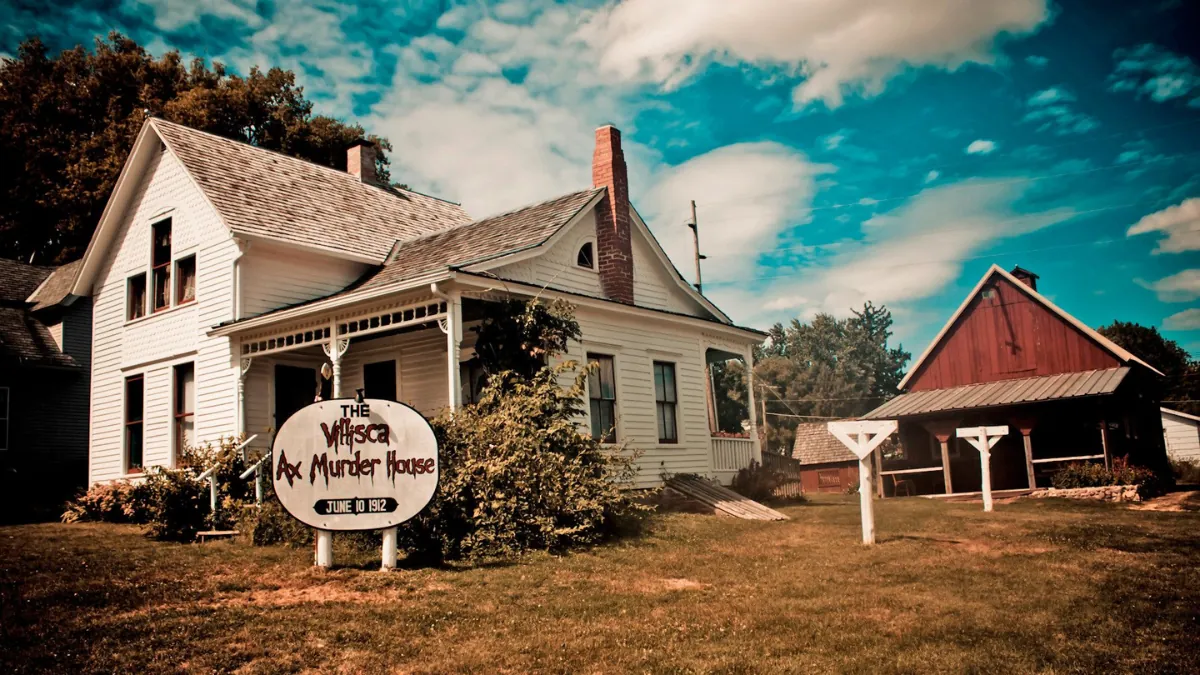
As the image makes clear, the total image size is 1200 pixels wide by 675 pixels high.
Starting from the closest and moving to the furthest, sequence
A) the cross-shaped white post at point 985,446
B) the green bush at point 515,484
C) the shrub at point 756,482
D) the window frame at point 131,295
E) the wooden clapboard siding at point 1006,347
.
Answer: the green bush at point 515,484 → the cross-shaped white post at point 985,446 → the shrub at point 756,482 → the window frame at point 131,295 → the wooden clapboard siding at point 1006,347

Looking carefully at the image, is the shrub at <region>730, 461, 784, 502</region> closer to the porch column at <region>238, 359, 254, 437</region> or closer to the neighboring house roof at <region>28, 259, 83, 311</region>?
the porch column at <region>238, 359, 254, 437</region>

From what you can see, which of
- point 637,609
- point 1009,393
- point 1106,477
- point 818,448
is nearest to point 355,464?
point 637,609

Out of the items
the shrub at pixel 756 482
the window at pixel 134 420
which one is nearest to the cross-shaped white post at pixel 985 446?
the shrub at pixel 756 482

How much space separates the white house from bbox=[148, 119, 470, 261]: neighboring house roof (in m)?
0.06

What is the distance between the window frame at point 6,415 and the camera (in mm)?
21984

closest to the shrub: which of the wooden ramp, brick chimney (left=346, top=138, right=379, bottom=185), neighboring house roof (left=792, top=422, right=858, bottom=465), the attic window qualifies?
the wooden ramp

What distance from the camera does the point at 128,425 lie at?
64.7ft

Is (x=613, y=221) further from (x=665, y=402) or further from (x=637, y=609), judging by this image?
(x=637, y=609)

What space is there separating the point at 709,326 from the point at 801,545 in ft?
28.8

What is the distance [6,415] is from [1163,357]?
6076 cm

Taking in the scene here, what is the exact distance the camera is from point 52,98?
3250 centimetres

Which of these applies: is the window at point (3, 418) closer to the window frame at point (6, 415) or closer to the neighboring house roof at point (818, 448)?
the window frame at point (6, 415)

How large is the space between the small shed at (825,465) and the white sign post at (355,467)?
108 feet

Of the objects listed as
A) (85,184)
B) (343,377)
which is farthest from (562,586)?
(85,184)
